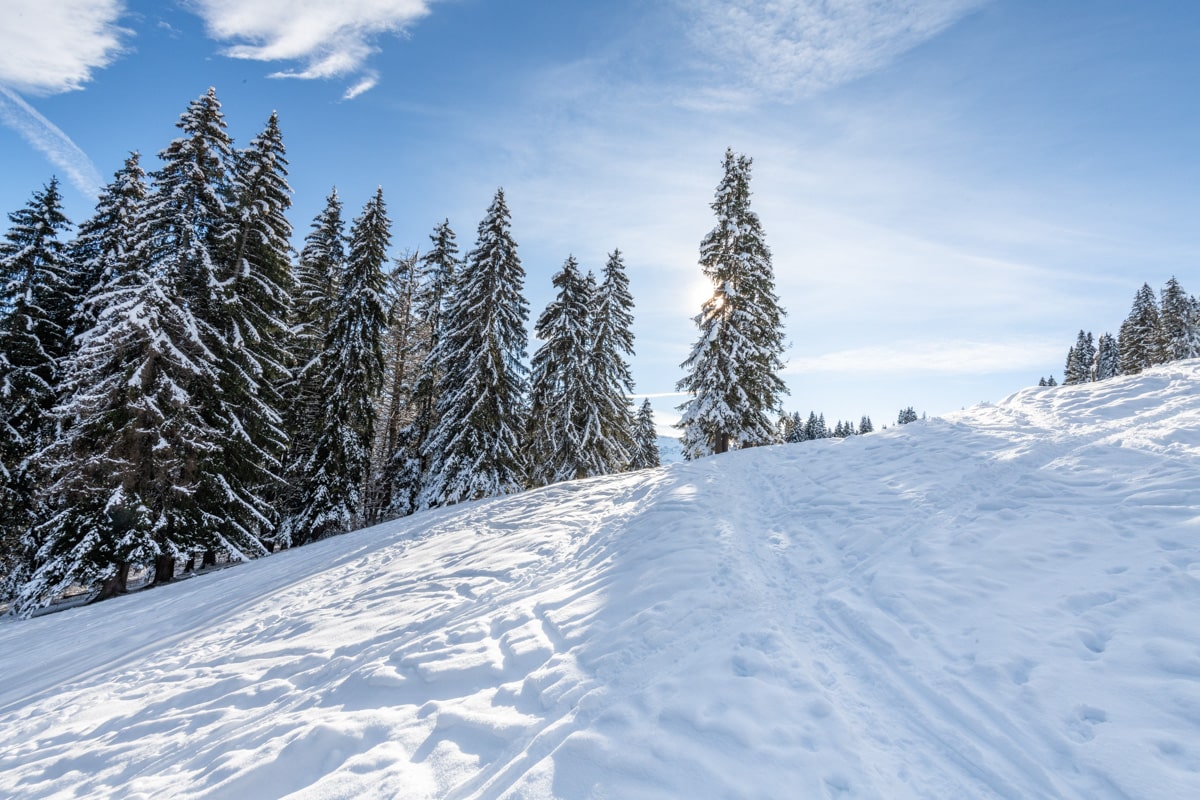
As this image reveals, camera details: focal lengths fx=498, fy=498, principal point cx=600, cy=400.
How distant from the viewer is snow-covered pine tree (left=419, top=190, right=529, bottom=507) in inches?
801

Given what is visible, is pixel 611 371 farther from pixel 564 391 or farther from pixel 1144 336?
pixel 1144 336

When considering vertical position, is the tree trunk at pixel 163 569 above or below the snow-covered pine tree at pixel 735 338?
below

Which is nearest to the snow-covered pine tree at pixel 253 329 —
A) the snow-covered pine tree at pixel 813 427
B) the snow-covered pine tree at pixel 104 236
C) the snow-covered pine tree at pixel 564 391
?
the snow-covered pine tree at pixel 104 236

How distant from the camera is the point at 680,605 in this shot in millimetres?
6266

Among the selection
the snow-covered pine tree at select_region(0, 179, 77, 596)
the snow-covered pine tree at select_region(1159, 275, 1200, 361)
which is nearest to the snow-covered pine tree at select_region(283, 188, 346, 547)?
the snow-covered pine tree at select_region(0, 179, 77, 596)

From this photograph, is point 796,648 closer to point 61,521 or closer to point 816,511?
point 816,511

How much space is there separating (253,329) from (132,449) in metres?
5.15

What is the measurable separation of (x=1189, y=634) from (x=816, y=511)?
17.2 feet

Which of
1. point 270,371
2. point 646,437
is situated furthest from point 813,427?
point 270,371

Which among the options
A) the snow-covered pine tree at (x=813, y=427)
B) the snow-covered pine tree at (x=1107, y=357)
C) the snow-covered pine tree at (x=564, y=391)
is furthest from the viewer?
the snow-covered pine tree at (x=813, y=427)

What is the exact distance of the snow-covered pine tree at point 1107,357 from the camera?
157ft

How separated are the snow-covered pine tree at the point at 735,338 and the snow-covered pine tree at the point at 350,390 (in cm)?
1389

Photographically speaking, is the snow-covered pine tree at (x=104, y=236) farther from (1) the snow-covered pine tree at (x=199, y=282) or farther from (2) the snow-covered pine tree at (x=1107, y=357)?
(2) the snow-covered pine tree at (x=1107, y=357)

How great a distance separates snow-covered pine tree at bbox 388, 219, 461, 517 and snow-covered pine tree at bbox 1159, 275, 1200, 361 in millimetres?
52236
